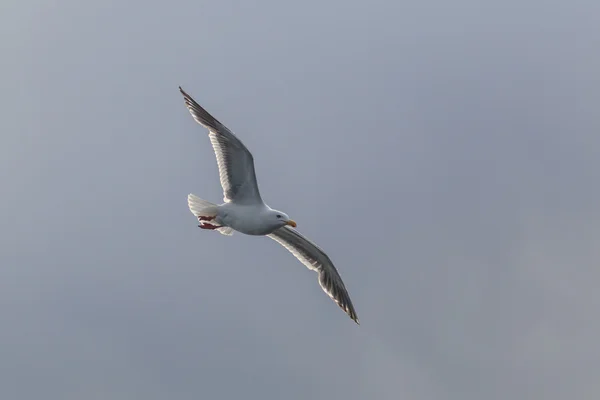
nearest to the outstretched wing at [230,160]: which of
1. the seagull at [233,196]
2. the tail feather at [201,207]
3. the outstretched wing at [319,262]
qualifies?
the seagull at [233,196]

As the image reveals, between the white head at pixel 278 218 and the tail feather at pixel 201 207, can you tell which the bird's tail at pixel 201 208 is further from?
the white head at pixel 278 218

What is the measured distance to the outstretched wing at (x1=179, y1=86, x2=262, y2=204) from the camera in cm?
2428

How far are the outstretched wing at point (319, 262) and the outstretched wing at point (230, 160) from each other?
3.33 metres

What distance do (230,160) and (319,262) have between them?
5.93 meters

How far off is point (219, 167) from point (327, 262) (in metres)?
5.66

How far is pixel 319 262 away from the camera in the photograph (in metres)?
29.3

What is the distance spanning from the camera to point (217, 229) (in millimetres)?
25984

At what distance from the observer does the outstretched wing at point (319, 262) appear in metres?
28.5

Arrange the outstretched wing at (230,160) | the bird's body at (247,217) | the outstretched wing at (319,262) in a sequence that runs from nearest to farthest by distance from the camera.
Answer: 1. the outstretched wing at (230,160)
2. the bird's body at (247,217)
3. the outstretched wing at (319,262)

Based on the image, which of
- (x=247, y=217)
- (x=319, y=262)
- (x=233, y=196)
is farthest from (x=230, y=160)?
(x=319, y=262)

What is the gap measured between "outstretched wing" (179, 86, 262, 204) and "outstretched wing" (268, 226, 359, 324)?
3.33 m

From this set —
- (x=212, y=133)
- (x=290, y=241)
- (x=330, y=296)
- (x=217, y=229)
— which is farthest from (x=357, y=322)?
(x=212, y=133)

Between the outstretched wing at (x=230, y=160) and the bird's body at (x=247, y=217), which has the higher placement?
the outstretched wing at (x=230, y=160)

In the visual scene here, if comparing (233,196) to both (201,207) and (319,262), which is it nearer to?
(201,207)
